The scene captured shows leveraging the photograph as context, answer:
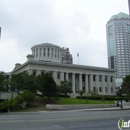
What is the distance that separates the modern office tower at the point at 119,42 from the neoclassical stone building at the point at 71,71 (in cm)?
5622

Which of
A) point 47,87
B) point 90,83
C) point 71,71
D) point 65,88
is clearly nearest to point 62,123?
point 47,87

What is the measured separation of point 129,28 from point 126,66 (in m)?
27.9

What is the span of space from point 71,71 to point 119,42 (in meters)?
73.0

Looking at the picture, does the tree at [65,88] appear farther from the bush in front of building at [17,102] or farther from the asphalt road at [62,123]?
the asphalt road at [62,123]

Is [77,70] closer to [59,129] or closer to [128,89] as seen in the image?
[128,89]

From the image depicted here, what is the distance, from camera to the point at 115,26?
13162 cm

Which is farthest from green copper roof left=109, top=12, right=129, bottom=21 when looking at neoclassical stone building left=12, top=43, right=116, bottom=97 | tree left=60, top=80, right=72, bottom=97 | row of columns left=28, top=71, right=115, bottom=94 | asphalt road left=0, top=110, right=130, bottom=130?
asphalt road left=0, top=110, right=130, bottom=130

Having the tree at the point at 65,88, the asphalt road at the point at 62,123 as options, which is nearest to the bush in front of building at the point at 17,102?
the tree at the point at 65,88

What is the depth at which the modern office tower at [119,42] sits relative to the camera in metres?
129

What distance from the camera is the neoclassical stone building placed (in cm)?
6588

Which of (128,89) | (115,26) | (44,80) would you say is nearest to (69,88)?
(44,80)

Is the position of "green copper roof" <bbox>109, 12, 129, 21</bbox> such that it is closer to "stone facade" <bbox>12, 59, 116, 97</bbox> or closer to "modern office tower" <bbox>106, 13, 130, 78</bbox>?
"modern office tower" <bbox>106, 13, 130, 78</bbox>

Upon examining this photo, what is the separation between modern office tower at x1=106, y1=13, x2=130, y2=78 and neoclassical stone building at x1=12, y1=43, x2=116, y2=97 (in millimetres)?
56224

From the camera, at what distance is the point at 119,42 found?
431 feet
